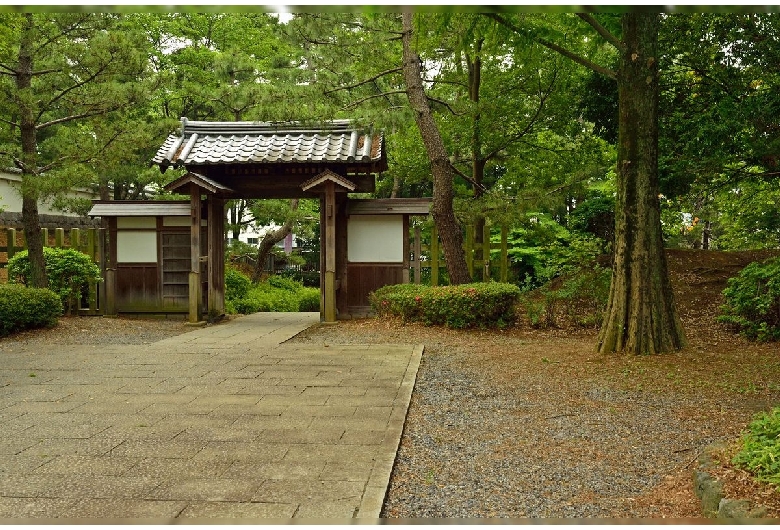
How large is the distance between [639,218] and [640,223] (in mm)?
59

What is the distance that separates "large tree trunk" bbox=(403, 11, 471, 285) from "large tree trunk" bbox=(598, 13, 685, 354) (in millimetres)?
4338

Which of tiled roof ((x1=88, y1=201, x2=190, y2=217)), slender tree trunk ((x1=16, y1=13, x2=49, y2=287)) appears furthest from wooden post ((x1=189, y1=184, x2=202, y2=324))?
slender tree trunk ((x1=16, y1=13, x2=49, y2=287))

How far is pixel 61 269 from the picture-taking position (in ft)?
39.6

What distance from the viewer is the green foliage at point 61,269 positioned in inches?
474

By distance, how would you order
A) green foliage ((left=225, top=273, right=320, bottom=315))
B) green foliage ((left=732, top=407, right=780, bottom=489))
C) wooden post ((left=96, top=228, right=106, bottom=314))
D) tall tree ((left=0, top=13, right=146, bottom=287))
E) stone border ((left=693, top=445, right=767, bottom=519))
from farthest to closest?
green foliage ((left=225, top=273, right=320, bottom=315))
wooden post ((left=96, top=228, right=106, bottom=314))
tall tree ((left=0, top=13, right=146, bottom=287))
green foliage ((left=732, top=407, right=780, bottom=489))
stone border ((left=693, top=445, right=767, bottom=519))

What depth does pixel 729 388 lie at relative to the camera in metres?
5.70

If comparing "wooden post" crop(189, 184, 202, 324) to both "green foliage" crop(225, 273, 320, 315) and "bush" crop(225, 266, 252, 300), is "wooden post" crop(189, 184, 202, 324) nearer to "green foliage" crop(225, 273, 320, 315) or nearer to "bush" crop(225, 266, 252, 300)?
"green foliage" crop(225, 273, 320, 315)

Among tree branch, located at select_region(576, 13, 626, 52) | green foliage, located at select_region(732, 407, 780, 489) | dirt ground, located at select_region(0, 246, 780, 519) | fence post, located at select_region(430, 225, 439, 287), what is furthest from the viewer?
fence post, located at select_region(430, 225, 439, 287)

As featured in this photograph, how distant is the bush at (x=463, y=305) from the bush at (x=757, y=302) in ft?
10.1

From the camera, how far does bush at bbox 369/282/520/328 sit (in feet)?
33.4

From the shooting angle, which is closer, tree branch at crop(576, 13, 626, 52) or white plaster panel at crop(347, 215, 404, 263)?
tree branch at crop(576, 13, 626, 52)

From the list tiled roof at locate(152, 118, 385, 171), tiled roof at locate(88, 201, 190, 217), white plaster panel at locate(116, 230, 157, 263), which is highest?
tiled roof at locate(152, 118, 385, 171)

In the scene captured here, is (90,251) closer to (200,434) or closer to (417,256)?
(417,256)

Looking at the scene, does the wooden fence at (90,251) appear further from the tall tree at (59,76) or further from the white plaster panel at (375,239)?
the white plaster panel at (375,239)
